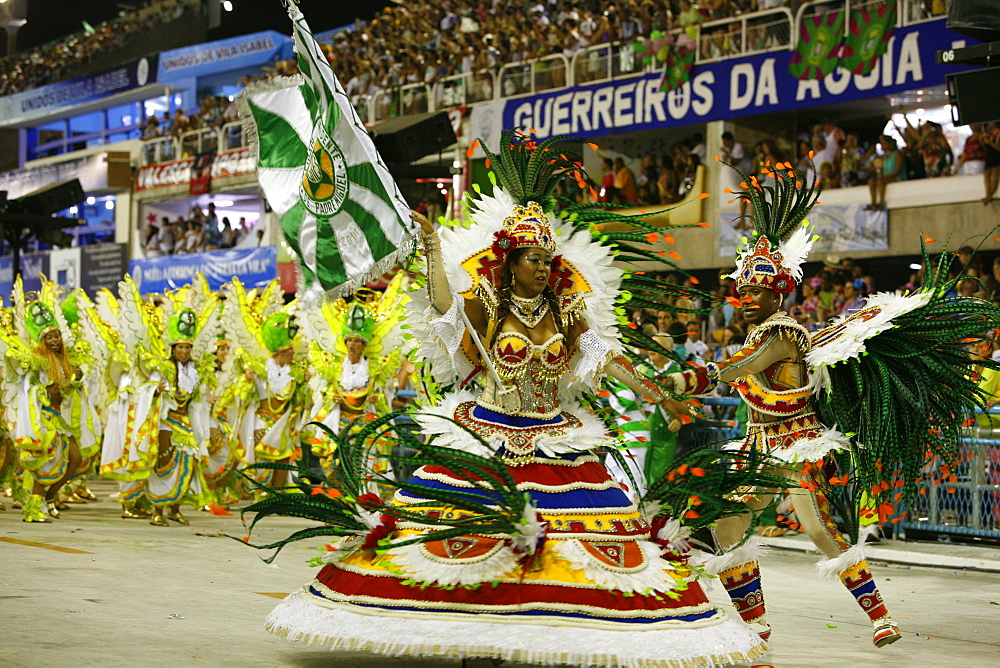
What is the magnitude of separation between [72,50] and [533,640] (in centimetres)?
3671

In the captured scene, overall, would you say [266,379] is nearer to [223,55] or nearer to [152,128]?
[152,128]

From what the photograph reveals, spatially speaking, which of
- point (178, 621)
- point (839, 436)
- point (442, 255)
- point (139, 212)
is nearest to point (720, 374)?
point (839, 436)

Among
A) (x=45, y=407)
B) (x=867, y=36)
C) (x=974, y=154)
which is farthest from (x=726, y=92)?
(x=45, y=407)

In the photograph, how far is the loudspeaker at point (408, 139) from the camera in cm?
1111

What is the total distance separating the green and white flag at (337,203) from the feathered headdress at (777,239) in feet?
6.48

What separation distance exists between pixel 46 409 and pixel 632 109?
10102 millimetres

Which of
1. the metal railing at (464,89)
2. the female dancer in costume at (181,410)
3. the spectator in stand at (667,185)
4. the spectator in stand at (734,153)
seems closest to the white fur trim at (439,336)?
the female dancer in costume at (181,410)

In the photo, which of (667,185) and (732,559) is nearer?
(732,559)

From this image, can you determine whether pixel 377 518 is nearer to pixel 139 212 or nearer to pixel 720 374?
pixel 720 374

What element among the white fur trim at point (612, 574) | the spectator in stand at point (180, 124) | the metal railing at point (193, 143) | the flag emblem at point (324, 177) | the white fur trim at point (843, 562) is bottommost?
the white fur trim at point (843, 562)

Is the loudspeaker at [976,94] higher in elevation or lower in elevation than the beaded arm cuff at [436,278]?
higher

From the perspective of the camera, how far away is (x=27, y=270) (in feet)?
103

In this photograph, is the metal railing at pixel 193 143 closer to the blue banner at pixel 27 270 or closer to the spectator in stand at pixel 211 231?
the spectator in stand at pixel 211 231

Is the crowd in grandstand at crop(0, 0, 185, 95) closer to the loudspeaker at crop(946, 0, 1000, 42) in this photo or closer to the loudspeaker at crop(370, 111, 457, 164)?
the loudspeaker at crop(370, 111, 457, 164)
